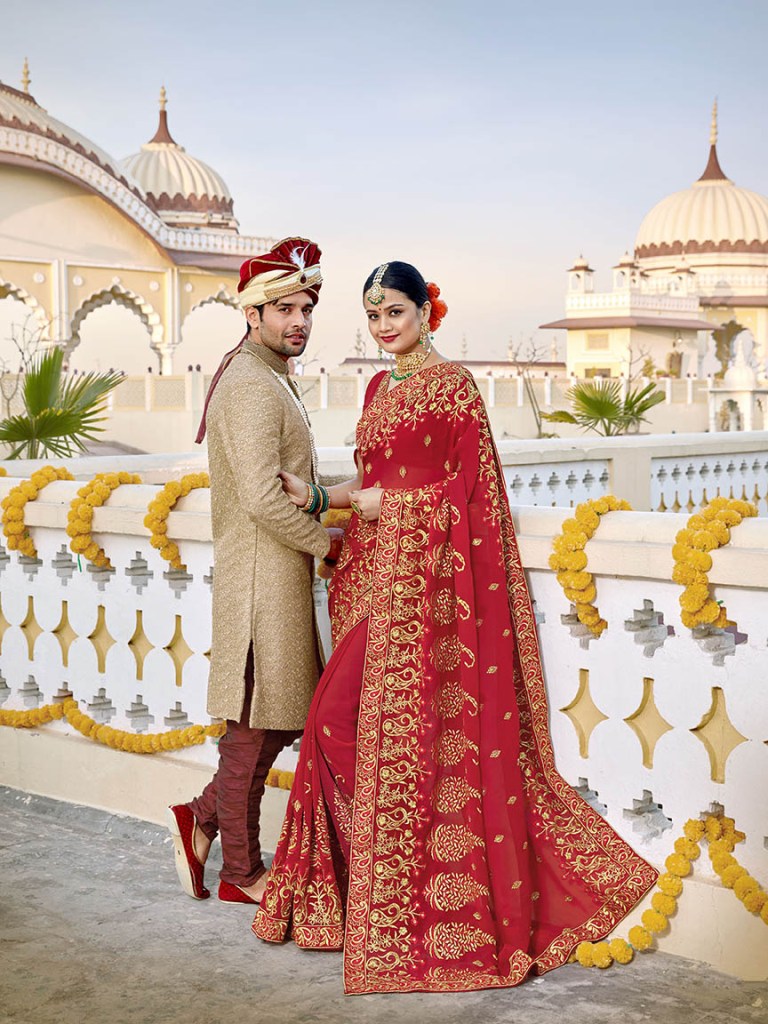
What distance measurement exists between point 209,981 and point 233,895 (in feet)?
1.60

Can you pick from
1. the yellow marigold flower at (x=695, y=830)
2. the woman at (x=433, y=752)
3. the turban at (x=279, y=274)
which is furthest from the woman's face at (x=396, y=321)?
the yellow marigold flower at (x=695, y=830)

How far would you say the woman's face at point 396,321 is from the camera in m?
3.29

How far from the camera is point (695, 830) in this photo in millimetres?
3152

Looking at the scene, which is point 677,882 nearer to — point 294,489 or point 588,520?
point 588,520

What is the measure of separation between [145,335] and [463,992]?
2772 centimetres

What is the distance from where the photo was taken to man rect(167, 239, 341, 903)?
337 centimetres

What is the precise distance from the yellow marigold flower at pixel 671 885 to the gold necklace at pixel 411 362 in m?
1.36

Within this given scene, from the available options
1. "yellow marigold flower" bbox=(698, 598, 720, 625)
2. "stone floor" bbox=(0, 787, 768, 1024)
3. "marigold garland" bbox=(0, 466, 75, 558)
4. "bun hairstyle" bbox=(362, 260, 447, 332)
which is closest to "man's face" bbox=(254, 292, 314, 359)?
Result: "bun hairstyle" bbox=(362, 260, 447, 332)

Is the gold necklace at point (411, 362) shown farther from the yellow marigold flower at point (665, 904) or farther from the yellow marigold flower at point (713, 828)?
the yellow marigold flower at point (665, 904)

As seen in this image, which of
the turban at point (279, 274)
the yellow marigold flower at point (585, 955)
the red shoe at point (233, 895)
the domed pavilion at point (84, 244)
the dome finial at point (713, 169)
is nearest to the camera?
the yellow marigold flower at point (585, 955)

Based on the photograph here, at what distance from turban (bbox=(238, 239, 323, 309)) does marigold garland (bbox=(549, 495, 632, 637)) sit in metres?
0.91

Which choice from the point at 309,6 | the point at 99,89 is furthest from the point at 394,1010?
the point at 99,89

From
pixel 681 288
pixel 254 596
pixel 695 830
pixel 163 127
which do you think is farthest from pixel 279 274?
pixel 681 288

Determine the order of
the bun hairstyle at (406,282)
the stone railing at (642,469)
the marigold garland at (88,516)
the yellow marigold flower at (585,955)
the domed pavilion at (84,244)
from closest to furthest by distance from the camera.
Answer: the yellow marigold flower at (585,955) < the bun hairstyle at (406,282) < the marigold garland at (88,516) < the stone railing at (642,469) < the domed pavilion at (84,244)
